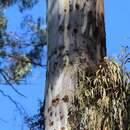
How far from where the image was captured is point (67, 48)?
10.2 feet

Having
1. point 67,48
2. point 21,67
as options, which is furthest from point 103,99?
point 21,67

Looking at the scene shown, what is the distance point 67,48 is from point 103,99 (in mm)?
363

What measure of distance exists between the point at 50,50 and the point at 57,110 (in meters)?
0.38

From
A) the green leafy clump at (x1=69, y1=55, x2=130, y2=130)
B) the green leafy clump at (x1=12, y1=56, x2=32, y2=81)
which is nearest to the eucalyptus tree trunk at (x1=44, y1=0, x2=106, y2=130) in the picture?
the green leafy clump at (x1=69, y1=55, x2=130, y2=130)

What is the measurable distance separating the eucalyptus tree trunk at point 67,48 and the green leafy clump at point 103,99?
0.14 ft

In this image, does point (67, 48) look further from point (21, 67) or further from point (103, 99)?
point (21, 67)

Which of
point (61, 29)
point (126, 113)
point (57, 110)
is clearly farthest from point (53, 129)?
point (61, 29)

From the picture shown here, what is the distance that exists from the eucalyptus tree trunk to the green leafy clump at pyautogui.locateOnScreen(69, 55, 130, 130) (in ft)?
0.14

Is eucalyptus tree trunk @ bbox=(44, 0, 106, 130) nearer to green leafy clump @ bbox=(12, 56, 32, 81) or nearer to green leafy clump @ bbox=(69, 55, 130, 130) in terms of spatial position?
green leafy clump @ bbox=(69, 55, 130, 130)

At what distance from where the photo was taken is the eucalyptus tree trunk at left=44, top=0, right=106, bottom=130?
2.97 meters

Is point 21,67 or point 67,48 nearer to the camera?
point 67,48

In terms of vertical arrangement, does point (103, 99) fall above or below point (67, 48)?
below

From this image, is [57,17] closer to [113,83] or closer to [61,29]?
[61,29]

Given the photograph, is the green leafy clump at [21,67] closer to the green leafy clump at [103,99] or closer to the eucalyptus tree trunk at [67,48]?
the eucalyptus tree trunk at [67,48]
